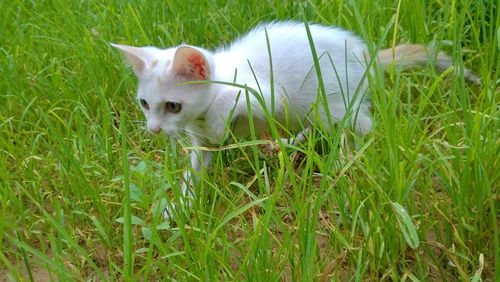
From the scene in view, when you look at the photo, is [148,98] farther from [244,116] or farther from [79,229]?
[79,229]

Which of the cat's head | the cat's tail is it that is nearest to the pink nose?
the cat's head

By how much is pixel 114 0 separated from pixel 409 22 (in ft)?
5.06

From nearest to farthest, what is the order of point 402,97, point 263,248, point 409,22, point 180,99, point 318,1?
point 263,248, point 180,99, point 402,97, point 409,22, point 318,1

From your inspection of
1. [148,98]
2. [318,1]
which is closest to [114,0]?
[318,1]

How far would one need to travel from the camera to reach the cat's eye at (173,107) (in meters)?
2.33

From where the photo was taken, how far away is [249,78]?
238 cm

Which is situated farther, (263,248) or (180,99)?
(180,99)

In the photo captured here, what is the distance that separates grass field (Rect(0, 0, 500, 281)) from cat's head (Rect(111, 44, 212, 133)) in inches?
5.9

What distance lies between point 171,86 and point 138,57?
0.16 m

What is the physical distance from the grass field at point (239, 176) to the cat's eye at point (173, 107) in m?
0.17

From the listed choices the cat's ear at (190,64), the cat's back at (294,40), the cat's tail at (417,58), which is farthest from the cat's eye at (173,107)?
the cat's tail at (417,58)

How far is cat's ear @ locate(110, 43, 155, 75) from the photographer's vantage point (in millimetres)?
2348

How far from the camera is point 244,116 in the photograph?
236cm

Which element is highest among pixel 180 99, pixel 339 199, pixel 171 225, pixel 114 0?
pixel 114 0
